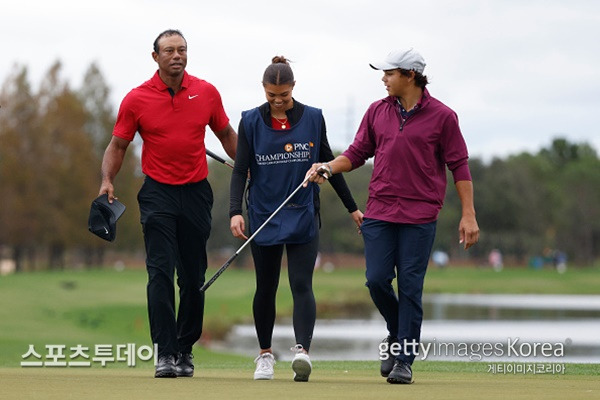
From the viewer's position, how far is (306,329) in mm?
8859

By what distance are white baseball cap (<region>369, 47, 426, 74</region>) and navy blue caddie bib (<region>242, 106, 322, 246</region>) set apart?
0.62 meters

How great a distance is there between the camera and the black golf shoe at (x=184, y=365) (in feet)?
30.6

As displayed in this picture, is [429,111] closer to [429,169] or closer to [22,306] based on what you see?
[429,169]

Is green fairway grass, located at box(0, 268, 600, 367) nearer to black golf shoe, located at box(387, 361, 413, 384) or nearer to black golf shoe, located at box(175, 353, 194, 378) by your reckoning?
black golf shoe, located at box(175, 353, 194, 378)

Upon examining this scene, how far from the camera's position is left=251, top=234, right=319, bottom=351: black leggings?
8.87m

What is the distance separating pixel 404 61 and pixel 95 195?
75.8 metres

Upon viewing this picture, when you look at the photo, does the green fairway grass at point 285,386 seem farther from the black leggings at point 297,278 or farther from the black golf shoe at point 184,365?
the black leggings at point 297,278

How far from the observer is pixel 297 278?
349 inches

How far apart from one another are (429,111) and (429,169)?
379 millimetres

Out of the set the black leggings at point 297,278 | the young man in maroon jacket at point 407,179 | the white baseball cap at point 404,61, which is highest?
the white baseball cap at point 404,61

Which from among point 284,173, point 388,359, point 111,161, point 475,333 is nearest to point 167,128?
point 111,161

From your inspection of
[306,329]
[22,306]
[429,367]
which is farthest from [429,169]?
[22,306]

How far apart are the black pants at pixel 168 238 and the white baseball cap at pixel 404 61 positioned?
1.59m

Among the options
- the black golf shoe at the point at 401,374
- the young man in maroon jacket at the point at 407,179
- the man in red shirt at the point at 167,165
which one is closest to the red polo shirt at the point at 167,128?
the man in red shirt at the point at 167,165
